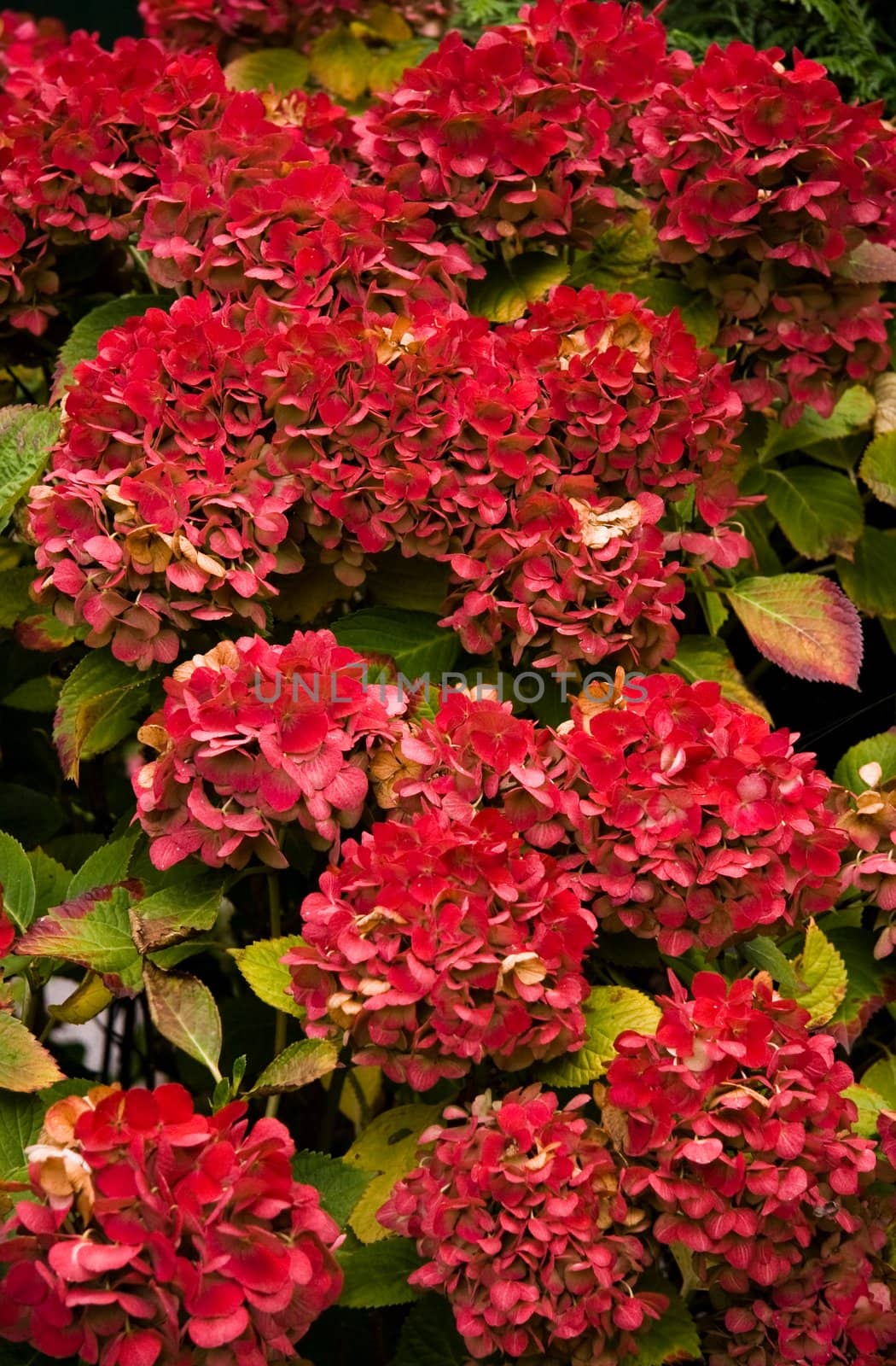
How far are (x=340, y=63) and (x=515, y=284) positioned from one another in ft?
2.16

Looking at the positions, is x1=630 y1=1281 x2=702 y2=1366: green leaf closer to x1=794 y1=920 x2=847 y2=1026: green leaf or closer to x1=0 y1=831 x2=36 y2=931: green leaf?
Answer: x1=794 y1=920 x2=847 y2=1026: green leaf

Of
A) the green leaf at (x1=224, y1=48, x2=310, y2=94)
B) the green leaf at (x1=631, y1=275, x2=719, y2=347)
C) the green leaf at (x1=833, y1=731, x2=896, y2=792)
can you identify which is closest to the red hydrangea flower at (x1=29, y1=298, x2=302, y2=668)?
the green leaf at (x1=631, y1=275, x2=719, y2=347)

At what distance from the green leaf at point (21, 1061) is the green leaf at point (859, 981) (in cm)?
65

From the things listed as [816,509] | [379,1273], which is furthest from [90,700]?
[816,509]

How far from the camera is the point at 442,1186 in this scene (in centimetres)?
100

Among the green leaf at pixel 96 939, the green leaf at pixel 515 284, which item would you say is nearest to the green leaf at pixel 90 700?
the green leaf at pixel 96 939

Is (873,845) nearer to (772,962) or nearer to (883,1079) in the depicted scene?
(772,962)

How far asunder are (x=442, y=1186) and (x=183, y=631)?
1.70 ft

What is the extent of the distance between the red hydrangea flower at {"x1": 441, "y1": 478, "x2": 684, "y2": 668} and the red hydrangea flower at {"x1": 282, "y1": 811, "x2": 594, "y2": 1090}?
23 centimetres

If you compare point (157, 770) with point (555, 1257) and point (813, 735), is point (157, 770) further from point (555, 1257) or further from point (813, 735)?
point (813, 735)

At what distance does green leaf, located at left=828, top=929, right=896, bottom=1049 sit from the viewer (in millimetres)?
1297

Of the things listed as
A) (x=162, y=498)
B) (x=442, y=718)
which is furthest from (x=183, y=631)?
(x=442, y=718)

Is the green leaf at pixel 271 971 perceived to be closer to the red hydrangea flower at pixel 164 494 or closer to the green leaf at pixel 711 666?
the red hydrangea flower at pixel 164 494

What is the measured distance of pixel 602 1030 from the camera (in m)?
1.12
